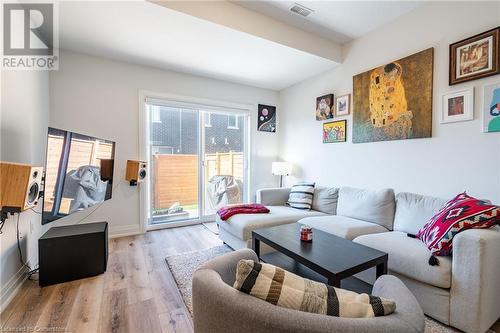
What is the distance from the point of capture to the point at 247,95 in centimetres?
418

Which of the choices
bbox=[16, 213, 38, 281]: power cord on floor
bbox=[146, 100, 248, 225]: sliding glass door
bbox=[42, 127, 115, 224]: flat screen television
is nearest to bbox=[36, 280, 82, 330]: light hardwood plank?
bbox=[16, 213, 38, 281]: power cord on floor

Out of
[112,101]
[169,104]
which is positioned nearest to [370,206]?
[169,104]

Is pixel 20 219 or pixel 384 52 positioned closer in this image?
pixel 20 219

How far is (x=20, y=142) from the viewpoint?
6.46 ft

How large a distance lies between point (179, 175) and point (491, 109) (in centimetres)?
376

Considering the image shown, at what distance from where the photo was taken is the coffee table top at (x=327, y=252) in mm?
1409

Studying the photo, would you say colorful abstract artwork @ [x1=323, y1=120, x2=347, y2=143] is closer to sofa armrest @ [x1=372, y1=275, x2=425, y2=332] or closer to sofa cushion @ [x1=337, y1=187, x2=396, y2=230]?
sofa cushion @ [x1=337, y1=187, x2=396, y2=230]

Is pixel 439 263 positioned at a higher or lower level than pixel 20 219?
lower

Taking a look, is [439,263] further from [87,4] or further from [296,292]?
[87,4]

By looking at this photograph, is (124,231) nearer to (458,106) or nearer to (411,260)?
(411,260)

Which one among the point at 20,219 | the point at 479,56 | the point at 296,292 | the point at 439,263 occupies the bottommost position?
the point at 439,263

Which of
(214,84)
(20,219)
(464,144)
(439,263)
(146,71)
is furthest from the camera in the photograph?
(214,84)

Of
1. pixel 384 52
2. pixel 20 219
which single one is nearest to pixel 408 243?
pixel 384 52

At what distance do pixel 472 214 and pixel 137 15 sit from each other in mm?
3236
